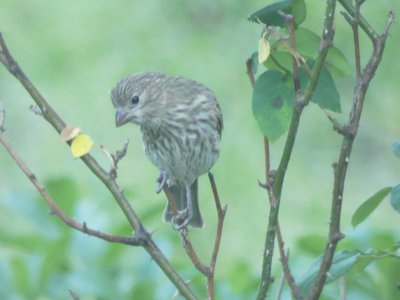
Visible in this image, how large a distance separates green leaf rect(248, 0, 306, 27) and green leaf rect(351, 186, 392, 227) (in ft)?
1.30

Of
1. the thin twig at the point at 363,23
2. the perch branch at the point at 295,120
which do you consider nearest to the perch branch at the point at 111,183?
the perch branch at the point at 295,120

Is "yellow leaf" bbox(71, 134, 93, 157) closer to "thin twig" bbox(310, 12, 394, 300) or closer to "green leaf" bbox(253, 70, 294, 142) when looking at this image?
"green leaf" bbox(253, 70, 294, 142)

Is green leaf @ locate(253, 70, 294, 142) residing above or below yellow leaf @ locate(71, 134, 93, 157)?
below

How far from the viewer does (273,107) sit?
98.3 inches

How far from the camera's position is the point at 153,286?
3.47m

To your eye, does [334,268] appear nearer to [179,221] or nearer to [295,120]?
[295,120]

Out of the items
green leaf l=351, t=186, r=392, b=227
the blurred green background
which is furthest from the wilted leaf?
the blurred green background

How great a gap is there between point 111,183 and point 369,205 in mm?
552

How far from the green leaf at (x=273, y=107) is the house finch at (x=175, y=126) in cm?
190

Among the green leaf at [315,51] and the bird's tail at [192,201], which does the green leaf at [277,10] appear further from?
the bird's tail at [192,201]

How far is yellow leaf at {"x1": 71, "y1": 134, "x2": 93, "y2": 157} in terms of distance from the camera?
244 cm

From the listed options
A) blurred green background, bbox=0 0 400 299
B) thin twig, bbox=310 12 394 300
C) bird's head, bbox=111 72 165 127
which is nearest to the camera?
thin twig, bbox=310 12 394 300

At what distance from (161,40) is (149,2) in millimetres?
396

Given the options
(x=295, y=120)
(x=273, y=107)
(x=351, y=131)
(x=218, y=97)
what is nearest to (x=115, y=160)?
(x=273, y=107)
